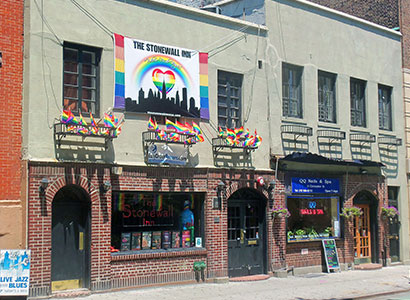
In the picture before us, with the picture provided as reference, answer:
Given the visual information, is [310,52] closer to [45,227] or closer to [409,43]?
[409,43]

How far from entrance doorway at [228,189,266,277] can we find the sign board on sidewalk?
6524mm

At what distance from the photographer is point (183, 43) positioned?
16047mm

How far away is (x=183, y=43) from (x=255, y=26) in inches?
111

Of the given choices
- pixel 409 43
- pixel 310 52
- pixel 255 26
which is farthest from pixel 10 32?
pixel 409 43

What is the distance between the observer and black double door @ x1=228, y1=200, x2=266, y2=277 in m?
16.9

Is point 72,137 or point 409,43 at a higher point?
point 409,43

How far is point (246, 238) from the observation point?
56.7ft

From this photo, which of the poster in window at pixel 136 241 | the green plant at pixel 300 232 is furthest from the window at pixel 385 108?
the poster in window at pixel 136 241

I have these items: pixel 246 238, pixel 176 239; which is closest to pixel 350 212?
pixel 246 238

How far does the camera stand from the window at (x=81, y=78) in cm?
1398

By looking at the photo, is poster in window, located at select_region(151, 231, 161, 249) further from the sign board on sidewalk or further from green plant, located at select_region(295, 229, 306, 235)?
green plant, located at select_region(295, 229, 306, 235)

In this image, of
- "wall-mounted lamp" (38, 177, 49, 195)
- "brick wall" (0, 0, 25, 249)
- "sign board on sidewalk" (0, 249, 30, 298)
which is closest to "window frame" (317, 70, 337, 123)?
"wall-mounted lamp" (38, 177, 49, 195)

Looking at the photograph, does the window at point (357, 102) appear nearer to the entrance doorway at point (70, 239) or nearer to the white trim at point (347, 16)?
the white trim at point (347, 16)

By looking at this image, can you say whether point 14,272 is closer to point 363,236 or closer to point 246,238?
point 246,238
